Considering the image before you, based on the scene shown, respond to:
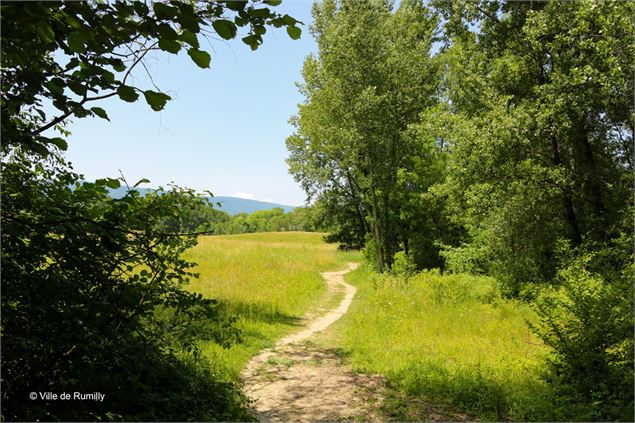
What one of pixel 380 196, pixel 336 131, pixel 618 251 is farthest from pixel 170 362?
pixel 380 196

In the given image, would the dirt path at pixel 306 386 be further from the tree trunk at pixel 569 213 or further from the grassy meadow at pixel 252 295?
the tree trunk at pixel 569 213

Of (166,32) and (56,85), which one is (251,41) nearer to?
(166,32)

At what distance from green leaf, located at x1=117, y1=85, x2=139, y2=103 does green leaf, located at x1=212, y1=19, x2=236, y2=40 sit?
735 mm

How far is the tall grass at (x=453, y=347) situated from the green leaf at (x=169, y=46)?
628cm

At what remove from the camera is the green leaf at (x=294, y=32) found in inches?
111

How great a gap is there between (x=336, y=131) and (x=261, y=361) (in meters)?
15.0

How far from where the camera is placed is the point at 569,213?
1480 centimetres

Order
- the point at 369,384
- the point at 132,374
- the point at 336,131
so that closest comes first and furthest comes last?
the point at 132,374 → the point at 369,384 → the point at 336,131

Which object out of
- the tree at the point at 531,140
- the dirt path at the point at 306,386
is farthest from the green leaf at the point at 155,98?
the tree at the point at 531,140

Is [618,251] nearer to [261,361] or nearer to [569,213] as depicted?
[569,213]

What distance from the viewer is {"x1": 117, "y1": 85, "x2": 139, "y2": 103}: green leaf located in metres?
2.65

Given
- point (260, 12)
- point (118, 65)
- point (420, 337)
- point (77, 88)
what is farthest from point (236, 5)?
point (420, 337)

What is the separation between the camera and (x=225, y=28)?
2.66 meters

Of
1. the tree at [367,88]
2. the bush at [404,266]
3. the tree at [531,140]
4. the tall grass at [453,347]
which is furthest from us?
the bush at [404,266]
